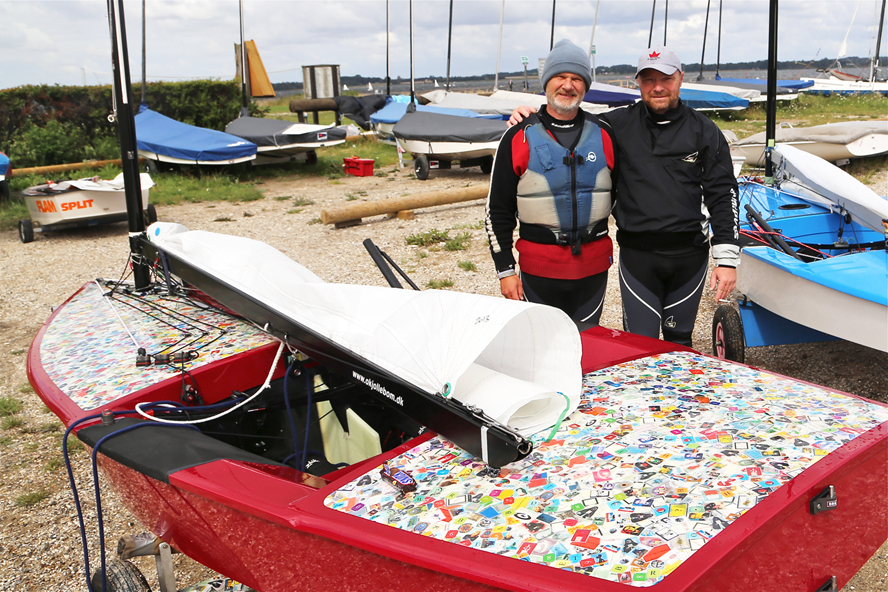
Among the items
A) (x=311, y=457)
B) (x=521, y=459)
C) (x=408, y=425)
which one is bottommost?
(x=311, y=457)

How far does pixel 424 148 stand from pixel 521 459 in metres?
10.7

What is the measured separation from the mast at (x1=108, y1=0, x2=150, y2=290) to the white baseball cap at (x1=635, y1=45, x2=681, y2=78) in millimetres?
2561

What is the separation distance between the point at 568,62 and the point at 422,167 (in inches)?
377

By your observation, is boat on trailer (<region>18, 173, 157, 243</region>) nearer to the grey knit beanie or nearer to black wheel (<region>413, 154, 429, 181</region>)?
black wheel (<region>413, 154, 429, 181</region>)

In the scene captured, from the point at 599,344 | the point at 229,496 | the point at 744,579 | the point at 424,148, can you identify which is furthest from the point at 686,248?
the point at 424,148

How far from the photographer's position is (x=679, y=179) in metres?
2.88

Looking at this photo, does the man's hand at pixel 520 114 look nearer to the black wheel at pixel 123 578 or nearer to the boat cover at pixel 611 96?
the black wheel at pixel 123 578

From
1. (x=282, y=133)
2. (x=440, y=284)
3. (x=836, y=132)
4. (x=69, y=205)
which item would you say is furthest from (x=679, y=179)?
(x=282, y=133)

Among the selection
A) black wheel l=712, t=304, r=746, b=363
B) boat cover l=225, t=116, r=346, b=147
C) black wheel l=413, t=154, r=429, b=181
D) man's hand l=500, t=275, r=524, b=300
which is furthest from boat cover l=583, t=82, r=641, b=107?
man's hand l=500, t=275, r=524, b=300

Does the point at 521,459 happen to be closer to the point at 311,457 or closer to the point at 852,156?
the point at 311,457

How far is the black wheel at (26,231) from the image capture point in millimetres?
8593

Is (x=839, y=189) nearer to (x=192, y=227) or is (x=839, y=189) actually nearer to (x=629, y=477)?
(x=629, y=477)

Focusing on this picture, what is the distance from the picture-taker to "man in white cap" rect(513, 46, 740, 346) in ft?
9.37

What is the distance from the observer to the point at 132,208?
3686mm
